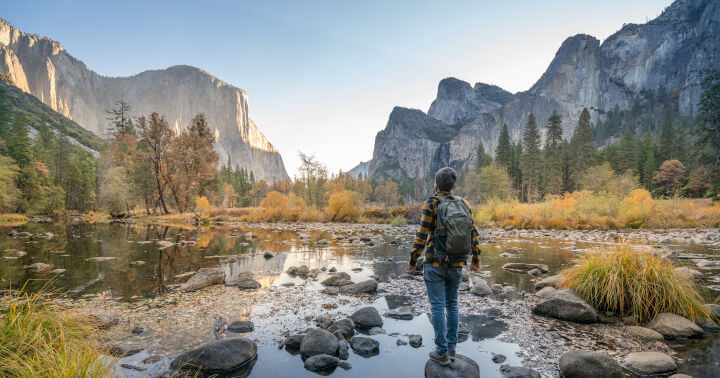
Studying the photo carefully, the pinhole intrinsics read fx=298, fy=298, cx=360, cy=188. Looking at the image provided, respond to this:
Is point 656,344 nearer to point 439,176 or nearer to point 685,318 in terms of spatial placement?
point 685,318

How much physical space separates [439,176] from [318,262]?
27.2 ft

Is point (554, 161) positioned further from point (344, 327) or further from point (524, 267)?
point (344, 327)

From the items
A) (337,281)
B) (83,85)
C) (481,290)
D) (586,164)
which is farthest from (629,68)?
(83,85)

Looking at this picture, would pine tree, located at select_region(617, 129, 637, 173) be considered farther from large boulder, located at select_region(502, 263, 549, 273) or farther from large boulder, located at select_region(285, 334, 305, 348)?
large boulder, located at select_region(285, 334, 305, 348)

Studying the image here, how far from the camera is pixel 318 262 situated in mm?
11273

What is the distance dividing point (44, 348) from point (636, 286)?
8679mm

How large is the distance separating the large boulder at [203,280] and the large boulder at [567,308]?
748 centimetres

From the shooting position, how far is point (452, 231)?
137 inches

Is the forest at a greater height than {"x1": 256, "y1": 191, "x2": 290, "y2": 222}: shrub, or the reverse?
the forest

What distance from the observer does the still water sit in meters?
3.93

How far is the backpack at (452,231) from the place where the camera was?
347 centimetres

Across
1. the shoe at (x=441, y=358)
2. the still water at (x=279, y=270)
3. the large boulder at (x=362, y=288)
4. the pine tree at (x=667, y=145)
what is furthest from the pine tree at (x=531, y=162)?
the shoe at (x=441, y=358)

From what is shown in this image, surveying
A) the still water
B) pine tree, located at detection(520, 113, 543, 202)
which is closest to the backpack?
the still water

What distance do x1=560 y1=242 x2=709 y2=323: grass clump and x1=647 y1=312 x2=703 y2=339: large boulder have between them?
0.34 metres
